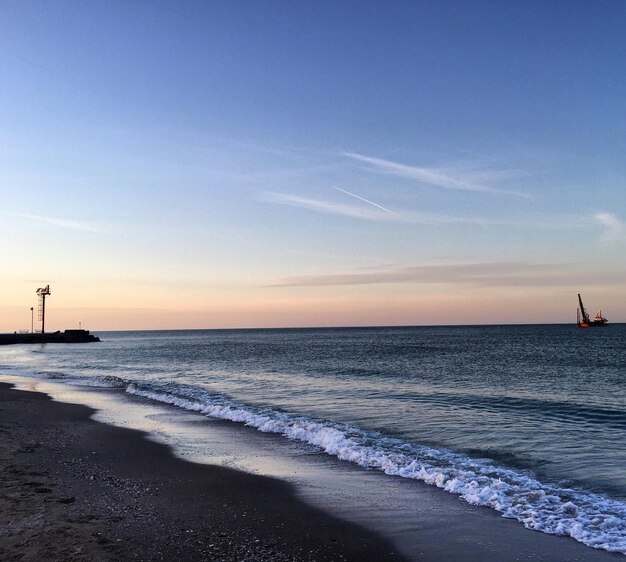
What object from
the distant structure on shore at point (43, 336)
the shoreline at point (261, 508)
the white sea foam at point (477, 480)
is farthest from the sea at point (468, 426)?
the distant structure on shore at point (43, 336)

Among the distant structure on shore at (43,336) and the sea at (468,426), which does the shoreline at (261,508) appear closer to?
the sea at (468,426)

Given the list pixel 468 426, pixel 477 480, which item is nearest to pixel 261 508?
pixel 477 480

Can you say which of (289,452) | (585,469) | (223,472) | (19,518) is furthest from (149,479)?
(585,469)

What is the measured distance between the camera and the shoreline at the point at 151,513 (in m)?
7.04

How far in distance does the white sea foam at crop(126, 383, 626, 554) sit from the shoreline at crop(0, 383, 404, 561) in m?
2.95

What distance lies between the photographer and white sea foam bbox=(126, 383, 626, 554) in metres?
8.38

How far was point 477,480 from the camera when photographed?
1095 cm

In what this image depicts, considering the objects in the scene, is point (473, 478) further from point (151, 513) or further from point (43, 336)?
point (43, 336)

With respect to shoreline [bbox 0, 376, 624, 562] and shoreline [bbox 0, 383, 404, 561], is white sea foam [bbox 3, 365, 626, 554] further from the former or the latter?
shoreline [bbox 0, 383, 404, 561]

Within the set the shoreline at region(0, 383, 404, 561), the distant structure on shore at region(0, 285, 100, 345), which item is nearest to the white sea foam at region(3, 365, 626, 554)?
the shoreline at region(0, 383, 404, 561)

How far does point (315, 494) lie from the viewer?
10102mm

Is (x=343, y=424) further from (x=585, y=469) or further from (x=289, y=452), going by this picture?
(x=585, y=469)

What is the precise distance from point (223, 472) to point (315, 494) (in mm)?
2610

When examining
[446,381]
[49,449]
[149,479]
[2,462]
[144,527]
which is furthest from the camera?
[446,381]
